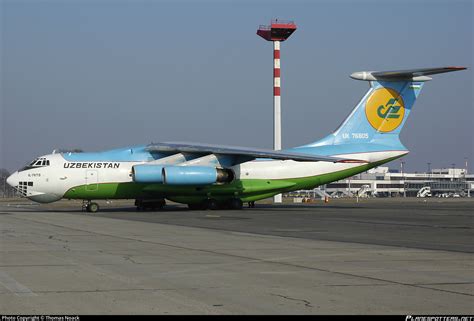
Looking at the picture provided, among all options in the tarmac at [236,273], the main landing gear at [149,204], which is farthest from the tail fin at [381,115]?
the tarmac at [236,273]

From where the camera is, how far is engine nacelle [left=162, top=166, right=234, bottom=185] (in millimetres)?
32375

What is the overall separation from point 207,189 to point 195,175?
2490mm

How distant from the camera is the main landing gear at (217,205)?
1427 inches

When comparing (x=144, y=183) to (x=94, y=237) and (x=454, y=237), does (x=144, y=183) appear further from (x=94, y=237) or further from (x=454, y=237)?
(x=454, y=237)

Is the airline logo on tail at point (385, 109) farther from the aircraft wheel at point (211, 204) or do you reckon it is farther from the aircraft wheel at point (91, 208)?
the aircraft wheel at point (91, 208)

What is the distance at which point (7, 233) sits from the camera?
1791 cm

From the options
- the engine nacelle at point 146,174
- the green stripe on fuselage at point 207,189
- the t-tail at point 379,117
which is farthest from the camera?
the t-tail at point 379,117

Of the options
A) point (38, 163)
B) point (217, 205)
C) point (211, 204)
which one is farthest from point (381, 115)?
point (38, 163)

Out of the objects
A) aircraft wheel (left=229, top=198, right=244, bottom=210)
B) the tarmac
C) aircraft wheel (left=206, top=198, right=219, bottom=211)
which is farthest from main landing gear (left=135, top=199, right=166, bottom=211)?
the tarmac

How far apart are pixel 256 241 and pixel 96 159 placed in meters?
19.0

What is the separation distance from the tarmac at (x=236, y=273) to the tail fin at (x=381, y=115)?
65.7ft

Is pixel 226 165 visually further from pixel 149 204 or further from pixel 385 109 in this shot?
pixel 385 109

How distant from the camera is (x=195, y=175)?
108ft

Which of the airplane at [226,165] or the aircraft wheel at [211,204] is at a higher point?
the airplane at [226,165]
